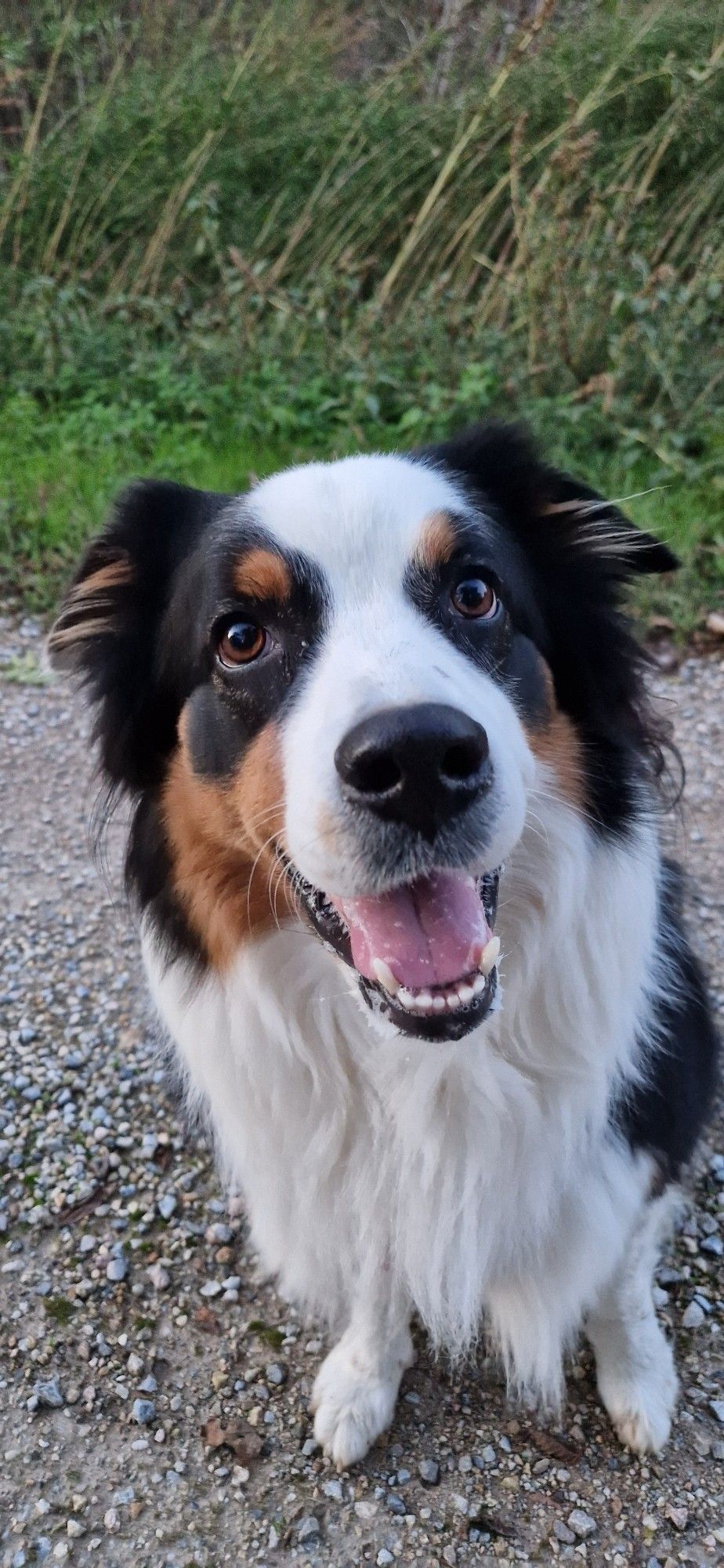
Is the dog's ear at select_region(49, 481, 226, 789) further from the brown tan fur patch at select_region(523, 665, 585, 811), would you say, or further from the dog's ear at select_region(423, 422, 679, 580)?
the brown tan fur patch at select_region(523, 665, 585, 811)

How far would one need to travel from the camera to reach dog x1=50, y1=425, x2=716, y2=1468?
1.63 meters

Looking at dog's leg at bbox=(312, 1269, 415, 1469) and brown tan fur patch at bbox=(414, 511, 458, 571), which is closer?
brown tan fur patch at bbox=(414, 511, 458, 571)

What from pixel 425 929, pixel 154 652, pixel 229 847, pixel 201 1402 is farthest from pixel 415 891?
pixel 201 1402

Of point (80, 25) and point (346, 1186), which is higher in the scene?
point (80, 25)

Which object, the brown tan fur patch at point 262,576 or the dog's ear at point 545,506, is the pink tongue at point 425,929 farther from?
the dog's ear at point 545,506

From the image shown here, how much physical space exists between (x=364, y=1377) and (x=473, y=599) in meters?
1.76

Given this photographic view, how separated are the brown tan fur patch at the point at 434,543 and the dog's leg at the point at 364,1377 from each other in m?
1.49

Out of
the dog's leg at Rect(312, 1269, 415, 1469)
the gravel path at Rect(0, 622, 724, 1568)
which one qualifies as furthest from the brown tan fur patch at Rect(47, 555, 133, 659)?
the dog's leg at Rect(312, 1269, 415, 1469)

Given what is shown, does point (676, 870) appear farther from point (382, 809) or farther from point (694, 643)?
point (694, 643)

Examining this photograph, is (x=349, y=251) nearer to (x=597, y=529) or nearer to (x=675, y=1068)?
(x=597, y=529)

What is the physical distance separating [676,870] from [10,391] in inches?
220

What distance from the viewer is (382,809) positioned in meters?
1.52

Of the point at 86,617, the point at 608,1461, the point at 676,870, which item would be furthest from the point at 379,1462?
the point at 86,617

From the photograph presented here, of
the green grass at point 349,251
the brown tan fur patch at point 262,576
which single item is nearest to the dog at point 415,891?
the brown tan fur patch at point 262,576
